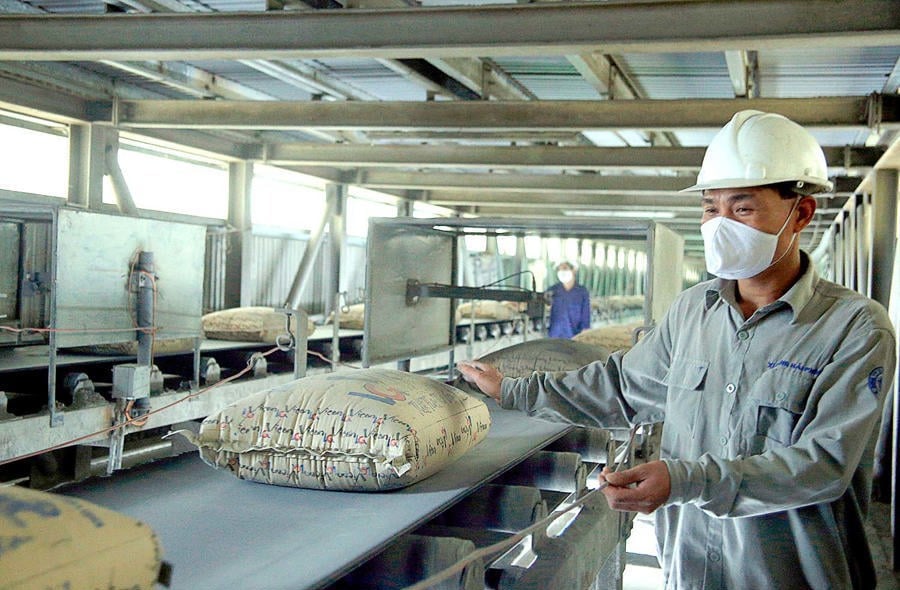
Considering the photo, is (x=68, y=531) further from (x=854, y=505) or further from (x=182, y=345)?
(x=182, y=345)

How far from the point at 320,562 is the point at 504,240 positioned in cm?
1729

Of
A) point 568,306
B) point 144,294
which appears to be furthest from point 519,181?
point 144,294

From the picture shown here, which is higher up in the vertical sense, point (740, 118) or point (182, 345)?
point (740, 118)

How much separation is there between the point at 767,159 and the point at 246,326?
639 centimetres

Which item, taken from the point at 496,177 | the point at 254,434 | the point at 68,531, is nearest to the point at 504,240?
the point at 496,177

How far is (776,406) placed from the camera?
2.12 metres

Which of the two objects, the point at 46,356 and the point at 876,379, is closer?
the point at 876,379

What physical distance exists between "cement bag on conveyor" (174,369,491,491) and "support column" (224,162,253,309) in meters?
7.60

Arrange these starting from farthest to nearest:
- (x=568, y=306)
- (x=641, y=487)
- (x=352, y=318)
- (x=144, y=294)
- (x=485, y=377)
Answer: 1. (x=352, y=318)
2. (x=568, y=306)
3. (x=144, y=294)
4. (x=485, y=377)
5. (x=641, y=487)

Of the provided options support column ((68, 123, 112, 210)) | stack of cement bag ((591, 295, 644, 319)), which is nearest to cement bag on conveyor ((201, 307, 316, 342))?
support column ((68, 123, 112, 210))

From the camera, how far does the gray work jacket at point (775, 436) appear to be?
1.99m

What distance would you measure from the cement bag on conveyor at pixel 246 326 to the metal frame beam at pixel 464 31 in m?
3.29

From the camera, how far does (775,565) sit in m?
2.12

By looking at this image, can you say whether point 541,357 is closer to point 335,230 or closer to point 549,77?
point 549,77
